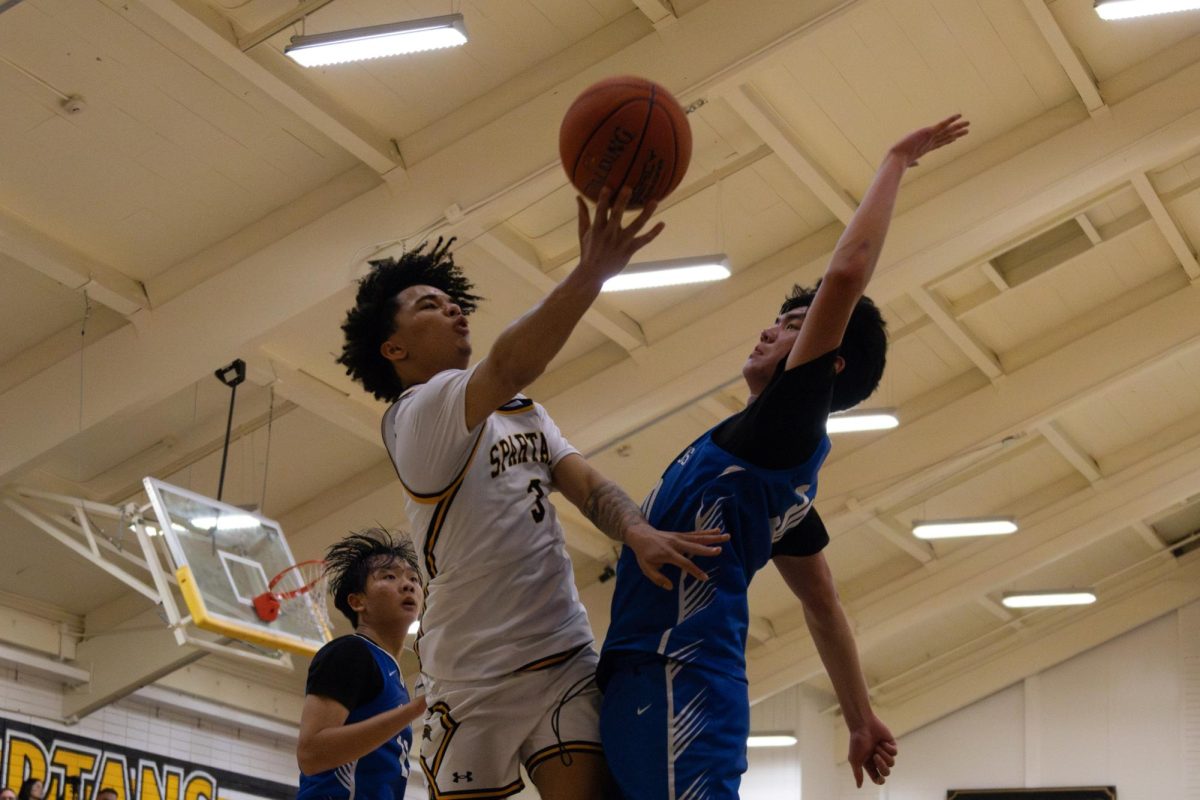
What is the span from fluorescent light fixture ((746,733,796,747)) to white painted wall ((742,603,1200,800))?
143 millimetres

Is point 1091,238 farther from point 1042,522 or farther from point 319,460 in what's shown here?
point 319,460

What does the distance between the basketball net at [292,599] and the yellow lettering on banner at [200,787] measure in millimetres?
3956

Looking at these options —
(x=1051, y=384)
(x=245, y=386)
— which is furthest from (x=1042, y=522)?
(x=245, y=386)

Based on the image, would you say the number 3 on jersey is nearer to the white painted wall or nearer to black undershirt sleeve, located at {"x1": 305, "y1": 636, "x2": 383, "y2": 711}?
black undershirt sleeve, located at {"x1": 305, "y1": 636, "x2": 383, "y2": 711}

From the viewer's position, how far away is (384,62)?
9633 millimetres

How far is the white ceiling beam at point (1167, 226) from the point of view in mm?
12836

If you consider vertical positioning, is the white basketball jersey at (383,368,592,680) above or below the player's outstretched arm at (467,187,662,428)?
below

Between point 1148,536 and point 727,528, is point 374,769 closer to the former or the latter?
point 727,528

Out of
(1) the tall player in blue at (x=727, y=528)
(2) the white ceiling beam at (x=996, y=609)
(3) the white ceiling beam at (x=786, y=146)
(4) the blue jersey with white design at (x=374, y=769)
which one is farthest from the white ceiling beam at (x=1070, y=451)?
(1) the tall player in blue at (x=727, y=528)

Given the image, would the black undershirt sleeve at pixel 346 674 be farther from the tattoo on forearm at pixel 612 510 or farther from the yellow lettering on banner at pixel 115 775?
the yellow lettering on banner at pixel 115 775

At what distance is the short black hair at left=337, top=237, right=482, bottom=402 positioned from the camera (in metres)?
3.88

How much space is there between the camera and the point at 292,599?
35.6 ft

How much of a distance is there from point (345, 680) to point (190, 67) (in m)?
5.74

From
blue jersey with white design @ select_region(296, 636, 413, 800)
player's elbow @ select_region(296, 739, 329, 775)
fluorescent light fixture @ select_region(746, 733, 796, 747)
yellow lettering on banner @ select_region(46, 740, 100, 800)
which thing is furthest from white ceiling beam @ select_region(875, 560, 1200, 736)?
player's elbow @ select_region(296, 739, 329, 775)
